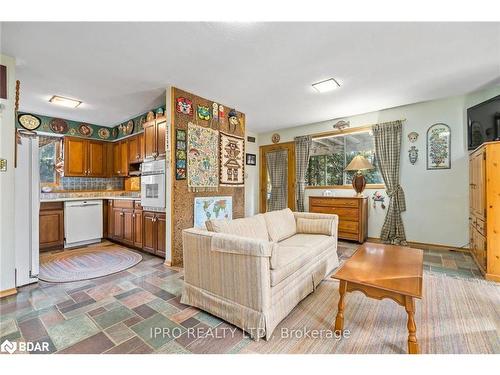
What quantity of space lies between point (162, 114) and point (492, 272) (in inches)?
187

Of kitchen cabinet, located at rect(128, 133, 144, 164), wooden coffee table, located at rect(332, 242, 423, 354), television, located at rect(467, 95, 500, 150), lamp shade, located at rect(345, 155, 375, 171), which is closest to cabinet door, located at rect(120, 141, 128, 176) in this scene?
kitchen cabinet, located at rect(128, 133, 144, 164)

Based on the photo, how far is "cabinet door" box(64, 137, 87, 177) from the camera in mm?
Result: 4566

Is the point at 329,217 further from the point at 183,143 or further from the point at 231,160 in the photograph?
the point at 183,143

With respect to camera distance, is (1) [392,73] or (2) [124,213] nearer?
(1) [392,73]

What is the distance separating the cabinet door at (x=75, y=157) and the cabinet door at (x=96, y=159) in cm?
9

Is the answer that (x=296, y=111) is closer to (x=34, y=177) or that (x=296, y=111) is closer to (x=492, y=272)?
(x=492, y=272)

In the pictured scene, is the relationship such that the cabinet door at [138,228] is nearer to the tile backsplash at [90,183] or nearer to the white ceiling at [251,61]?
the white ceiling at [251,61]

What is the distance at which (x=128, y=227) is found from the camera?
402cm

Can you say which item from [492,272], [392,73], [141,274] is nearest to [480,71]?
[392,73]

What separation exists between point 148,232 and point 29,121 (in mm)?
3092

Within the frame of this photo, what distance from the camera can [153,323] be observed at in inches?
71.5

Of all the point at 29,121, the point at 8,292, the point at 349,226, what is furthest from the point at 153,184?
the point at 349,226

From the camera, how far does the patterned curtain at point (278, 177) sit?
5.74 m

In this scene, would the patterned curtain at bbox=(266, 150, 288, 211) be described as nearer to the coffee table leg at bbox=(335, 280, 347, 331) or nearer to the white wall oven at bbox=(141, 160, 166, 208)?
the white wall oven at bbox=(141, 160, 166, 208)
